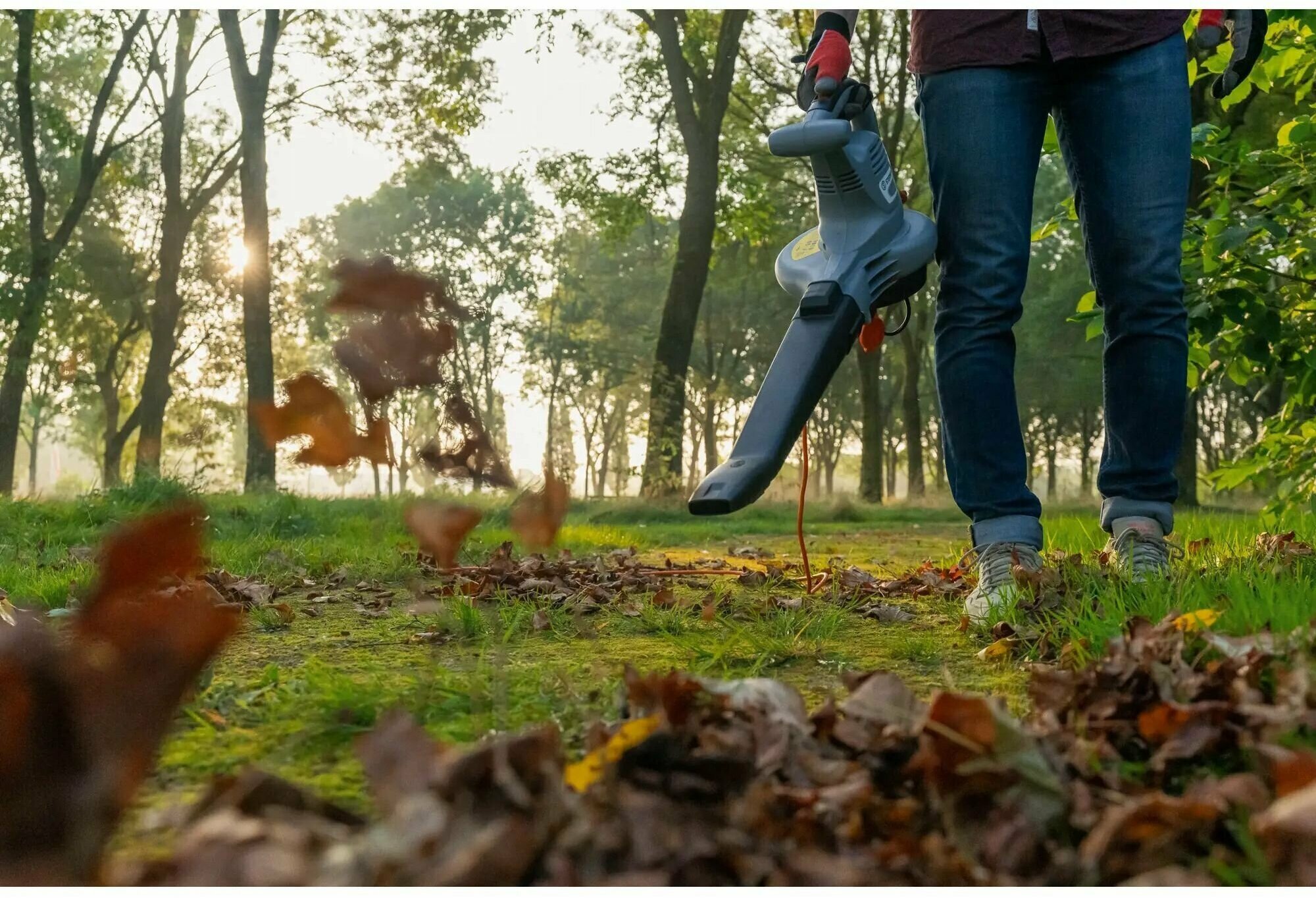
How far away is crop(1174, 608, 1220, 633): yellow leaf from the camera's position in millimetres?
1523

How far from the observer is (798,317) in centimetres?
232

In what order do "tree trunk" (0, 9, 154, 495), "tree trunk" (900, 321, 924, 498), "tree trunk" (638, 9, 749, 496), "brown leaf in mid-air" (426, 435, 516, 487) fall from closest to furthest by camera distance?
"brown leaf in mid-air" (426, 435, 516, 487) → "tree trunk" (638, 9, 749, 496) → "tree trunk" (0, 9, 154, 495) → "tree trunk" (900, 321, 924, 498)

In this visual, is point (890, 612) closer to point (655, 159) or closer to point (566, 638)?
point (566, 638)

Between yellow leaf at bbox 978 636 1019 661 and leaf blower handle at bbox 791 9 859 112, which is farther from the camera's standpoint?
leaf blower handle at bbox 791 9 859 112

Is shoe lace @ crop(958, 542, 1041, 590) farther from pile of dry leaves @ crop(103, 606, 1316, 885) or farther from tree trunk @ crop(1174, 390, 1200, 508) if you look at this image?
tree trunk @ crop(1174, 390, 1200, 508)

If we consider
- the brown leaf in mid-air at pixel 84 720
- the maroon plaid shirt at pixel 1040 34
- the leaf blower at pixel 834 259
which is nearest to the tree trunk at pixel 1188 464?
the maroon plaid shirt at pixel 1040 34

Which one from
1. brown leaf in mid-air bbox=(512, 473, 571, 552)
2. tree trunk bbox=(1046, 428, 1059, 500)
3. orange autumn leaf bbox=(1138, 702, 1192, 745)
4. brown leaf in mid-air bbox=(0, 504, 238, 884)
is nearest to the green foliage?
orange autumn leaf bbox=(1138, 702, 1192, 745)

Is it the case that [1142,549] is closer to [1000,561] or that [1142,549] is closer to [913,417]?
[1000,561]

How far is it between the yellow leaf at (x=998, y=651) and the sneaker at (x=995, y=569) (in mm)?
288

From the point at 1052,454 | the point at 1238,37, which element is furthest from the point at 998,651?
the point at 1052,454

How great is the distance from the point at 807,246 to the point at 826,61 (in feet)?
1.51

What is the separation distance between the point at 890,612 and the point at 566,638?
0.88m

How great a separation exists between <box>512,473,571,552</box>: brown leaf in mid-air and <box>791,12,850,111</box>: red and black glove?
1.65 metres

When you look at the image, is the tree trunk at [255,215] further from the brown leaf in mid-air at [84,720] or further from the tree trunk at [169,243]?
the brown leaf in mid-air at [84,720]
